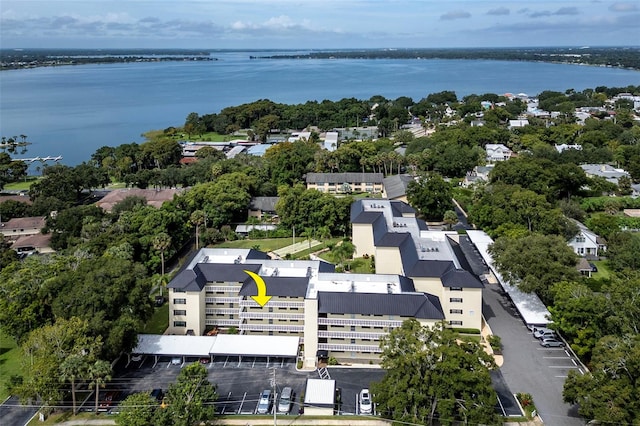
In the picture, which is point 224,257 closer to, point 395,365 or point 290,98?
point 395,365

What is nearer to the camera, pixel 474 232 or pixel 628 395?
pixel 628 395

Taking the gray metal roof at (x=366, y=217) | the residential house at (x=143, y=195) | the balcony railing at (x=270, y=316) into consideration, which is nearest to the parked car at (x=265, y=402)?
the balcony railing at (x=270, y=316)

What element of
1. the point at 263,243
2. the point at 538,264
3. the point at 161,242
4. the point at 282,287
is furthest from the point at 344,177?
the point at 282,287

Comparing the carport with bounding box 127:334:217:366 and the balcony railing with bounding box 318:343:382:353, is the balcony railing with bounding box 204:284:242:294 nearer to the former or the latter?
the carport with bounding box 127:334:217:366

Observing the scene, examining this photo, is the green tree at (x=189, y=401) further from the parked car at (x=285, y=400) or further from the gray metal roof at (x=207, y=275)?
the gray metal roof at (x=207, y=275)

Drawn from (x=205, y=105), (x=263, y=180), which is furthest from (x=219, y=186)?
(x=205, y=105)

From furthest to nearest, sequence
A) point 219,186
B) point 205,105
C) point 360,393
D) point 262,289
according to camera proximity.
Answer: point 205,105
point 219,186
point 262,289
point 360,393

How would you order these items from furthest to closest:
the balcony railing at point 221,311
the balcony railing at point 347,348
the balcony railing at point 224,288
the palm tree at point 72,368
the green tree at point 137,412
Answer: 1. the balcony railing at point 221,311
2. the balcony railing at point 224,288
3. the balcony railing at point 347,348
4. the palm tree at point 72,368
5. the green tree at point 137,412
